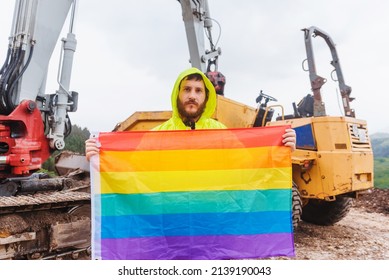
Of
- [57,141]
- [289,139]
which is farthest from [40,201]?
[289,139]

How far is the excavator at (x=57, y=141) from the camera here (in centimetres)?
455

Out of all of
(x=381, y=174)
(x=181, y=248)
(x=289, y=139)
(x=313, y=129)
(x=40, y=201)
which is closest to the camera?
(x=181, y=248)

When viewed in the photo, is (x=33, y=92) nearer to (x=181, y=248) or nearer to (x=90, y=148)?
(x=90, y=148)

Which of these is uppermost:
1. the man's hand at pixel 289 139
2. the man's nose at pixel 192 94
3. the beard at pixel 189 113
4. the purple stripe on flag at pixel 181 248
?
the man's nose at pixel 192 94

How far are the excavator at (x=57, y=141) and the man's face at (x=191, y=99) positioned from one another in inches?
99.2

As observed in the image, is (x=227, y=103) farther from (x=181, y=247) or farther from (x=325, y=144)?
(x=181, y=247)

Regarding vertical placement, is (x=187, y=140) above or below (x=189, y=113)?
below

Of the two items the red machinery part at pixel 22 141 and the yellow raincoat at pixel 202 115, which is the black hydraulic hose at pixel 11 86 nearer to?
the red machinery part at pixel 22 141

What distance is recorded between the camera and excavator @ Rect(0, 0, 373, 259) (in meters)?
4.55

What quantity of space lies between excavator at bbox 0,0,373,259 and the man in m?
2.12

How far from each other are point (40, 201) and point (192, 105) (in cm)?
264

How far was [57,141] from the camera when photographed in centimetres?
520

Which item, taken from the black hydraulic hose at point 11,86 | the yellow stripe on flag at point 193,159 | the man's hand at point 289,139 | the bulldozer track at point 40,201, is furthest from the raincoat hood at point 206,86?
the black hydraulic hose at point 11,86

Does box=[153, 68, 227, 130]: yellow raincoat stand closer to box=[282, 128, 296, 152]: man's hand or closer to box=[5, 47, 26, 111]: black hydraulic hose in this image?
box=[282, 128, 296, 152]: man's hand
